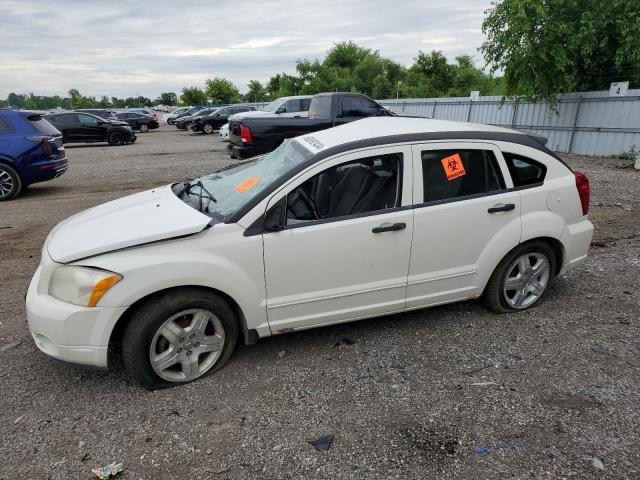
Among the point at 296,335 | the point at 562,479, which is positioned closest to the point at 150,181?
the point at 296,335

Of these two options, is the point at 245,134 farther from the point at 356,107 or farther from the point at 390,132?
the point at 390,132

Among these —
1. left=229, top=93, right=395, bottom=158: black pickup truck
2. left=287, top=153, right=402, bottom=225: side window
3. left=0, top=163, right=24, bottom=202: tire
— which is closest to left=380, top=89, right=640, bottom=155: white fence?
left=229, top=93, right=395, bottom=158: black pickup truck

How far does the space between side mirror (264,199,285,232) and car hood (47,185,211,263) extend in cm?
39

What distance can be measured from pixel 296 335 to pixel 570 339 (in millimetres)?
2157

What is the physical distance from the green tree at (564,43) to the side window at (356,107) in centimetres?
542

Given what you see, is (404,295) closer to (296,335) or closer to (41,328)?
(296,335)

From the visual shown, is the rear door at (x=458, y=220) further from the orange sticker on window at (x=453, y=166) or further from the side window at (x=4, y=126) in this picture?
the side window at (x=4, y=126)

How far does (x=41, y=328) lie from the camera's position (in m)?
2.81

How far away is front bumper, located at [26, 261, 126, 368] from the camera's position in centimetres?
273

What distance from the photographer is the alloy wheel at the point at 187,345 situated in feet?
9.57

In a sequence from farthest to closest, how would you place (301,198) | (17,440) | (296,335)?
(296,335) → (301,198) → (17,440)

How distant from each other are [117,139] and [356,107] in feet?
47.3

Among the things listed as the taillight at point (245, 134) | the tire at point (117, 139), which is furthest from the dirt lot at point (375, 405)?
the tire at point (117, 139)

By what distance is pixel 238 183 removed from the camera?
3.53m
